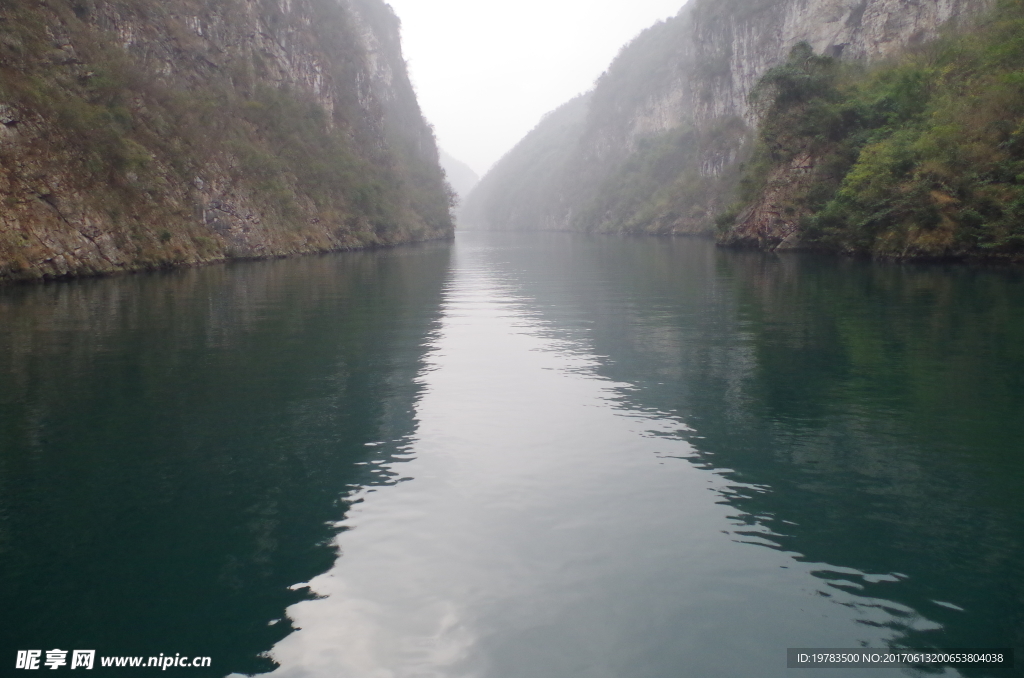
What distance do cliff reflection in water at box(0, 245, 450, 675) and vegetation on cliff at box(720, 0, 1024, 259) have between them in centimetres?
2762

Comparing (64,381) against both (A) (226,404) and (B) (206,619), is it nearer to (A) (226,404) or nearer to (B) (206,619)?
(A) (226,404)

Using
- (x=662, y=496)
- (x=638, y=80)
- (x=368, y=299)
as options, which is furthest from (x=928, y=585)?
(x=638, y=80)

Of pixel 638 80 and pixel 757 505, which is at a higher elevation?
pixel 638 80

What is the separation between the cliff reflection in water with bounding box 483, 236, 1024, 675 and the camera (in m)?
5.20

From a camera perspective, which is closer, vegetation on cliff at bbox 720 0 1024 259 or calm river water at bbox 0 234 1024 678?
calm river water at bbox 0 234 1024 678

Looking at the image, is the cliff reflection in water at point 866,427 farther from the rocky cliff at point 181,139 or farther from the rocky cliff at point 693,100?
the rocky cliff at point 693,100

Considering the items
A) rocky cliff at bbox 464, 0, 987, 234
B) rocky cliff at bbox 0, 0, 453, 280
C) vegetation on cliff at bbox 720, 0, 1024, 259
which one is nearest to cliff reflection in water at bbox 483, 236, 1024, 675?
vegetation on cliff at bbox 720, 0, 1024, 259

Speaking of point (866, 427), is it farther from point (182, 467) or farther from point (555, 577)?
point (182, 467)

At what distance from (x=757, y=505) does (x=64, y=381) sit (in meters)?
10.7

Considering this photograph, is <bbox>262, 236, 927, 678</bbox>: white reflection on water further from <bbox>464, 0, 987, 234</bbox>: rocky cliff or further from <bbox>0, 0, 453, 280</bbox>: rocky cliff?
<bbox>464, 0, 987, 234</bbox>: rocky cliff

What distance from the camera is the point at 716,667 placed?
4340 mm

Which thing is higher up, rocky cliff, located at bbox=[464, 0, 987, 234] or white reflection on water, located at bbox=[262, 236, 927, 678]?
rocky cliff, located at bbox=[464, 0, 987, 234]

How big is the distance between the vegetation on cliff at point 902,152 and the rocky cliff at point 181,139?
37061 millimetres

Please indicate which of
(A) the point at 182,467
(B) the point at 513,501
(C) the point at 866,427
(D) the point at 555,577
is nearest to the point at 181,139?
(A) the point at 182,467
